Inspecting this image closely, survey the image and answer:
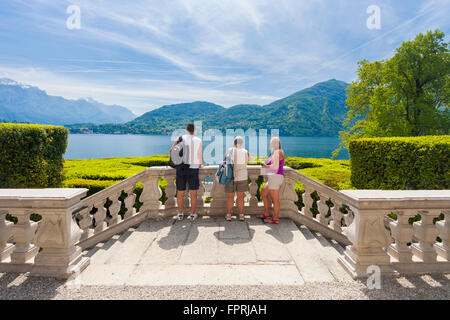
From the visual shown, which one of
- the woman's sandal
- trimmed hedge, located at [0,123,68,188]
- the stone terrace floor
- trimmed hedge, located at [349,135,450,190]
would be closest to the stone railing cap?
the stone terrace floor

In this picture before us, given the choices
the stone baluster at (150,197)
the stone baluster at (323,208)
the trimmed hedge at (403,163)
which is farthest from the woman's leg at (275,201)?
the trimmed hedge at (403,163)

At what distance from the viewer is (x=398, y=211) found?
3.15m

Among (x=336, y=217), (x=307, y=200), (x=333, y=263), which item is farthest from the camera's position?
(x=307, y=200)

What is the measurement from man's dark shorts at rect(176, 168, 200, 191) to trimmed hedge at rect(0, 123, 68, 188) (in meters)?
4.23

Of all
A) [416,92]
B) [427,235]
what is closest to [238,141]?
[427,235]

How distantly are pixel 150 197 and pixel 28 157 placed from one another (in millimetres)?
3616

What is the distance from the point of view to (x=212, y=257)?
372 centimetres

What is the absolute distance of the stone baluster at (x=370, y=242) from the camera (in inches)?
121

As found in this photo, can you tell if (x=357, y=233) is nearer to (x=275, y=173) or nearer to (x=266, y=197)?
(x=275, y=173)

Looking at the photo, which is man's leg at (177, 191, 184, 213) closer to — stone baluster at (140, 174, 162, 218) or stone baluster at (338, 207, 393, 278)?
stone baluster at (140, 174, 162, 218)

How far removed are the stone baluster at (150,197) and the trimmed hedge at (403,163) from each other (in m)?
7.06

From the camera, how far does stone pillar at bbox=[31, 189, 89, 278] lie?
3.08 meters

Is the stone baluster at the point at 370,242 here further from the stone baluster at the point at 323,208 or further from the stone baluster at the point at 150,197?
the stone baluster at the point at 150,197
